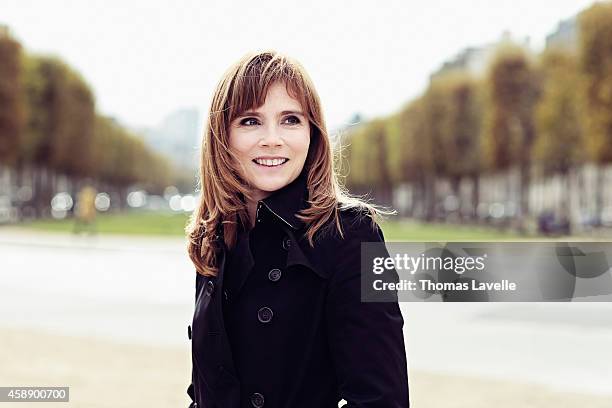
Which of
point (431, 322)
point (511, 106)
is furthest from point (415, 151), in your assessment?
point (431, 322)

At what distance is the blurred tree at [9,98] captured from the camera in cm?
4209

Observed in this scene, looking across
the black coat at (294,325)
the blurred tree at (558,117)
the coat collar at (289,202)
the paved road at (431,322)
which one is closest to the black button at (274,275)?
the black coat at (294,325)

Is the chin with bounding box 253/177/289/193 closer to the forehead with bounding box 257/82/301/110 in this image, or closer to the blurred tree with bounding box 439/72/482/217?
the forehead with bounding box 257/82/301/110

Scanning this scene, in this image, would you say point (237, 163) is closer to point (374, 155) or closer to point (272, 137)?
point (272, 137)

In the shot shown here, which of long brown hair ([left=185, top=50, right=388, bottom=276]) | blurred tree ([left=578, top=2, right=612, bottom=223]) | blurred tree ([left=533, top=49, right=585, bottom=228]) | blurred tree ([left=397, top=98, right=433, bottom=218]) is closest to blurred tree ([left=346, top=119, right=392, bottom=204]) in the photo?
blurred tree ([left=397, top=98, right=433, bottom=218])

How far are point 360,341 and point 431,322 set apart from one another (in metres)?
8.79

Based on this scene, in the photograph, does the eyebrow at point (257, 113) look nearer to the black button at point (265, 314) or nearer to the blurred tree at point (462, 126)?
the black button at point (265, 314)

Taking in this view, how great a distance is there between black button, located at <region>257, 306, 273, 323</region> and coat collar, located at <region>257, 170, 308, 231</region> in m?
0.22

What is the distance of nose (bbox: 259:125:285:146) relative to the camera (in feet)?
7.27

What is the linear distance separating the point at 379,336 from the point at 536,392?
→ 5.08m

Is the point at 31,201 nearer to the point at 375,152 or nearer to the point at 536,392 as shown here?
the point at 375,152

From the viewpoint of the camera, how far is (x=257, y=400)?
2.12 metres

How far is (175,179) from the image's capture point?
17675 centimetres

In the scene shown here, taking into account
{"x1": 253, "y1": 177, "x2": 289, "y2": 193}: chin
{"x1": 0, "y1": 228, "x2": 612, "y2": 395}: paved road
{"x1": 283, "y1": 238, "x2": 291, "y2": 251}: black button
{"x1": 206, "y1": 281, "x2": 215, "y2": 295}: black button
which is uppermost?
{"x1": 0, "y1": 228, "x2": 612, "y2": 395}: paved road
